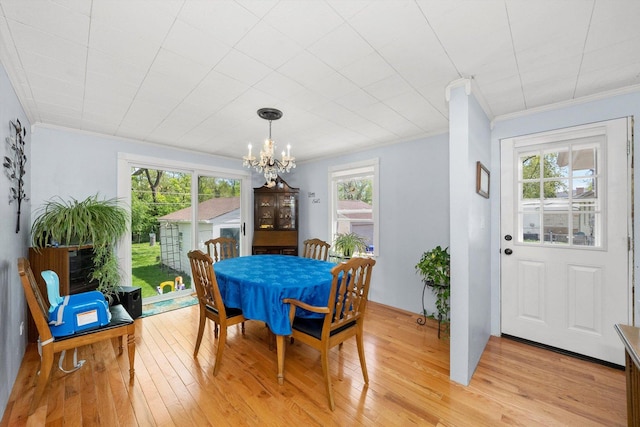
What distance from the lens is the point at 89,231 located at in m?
2.66

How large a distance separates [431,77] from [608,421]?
2.63m

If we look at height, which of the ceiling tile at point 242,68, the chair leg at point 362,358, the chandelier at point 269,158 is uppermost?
the ceiling tile at point 242,68

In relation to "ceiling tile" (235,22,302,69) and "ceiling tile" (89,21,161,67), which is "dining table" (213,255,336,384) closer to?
"ceiling tile" (235,22,302,69)

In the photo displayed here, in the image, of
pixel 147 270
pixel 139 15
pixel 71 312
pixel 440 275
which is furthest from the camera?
pixel 147 270

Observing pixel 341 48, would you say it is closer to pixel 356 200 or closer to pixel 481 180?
pixel 481 180

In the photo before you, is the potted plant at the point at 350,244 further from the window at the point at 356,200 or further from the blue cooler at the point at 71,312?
the blue cooler at the point at 71,312

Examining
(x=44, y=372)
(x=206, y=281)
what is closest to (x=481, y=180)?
(x=206, y=281)

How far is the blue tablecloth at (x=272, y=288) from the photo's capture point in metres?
2.00

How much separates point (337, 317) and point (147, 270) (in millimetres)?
3427

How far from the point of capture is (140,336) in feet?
9.28

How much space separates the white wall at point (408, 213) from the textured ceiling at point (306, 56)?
2.34 ft

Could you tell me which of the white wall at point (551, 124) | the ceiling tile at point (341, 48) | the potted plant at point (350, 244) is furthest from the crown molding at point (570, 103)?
the potted plant at point (350, 244)

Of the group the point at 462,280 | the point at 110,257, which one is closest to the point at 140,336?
the point at 110,257

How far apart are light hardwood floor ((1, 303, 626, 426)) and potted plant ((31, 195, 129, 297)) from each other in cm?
76
